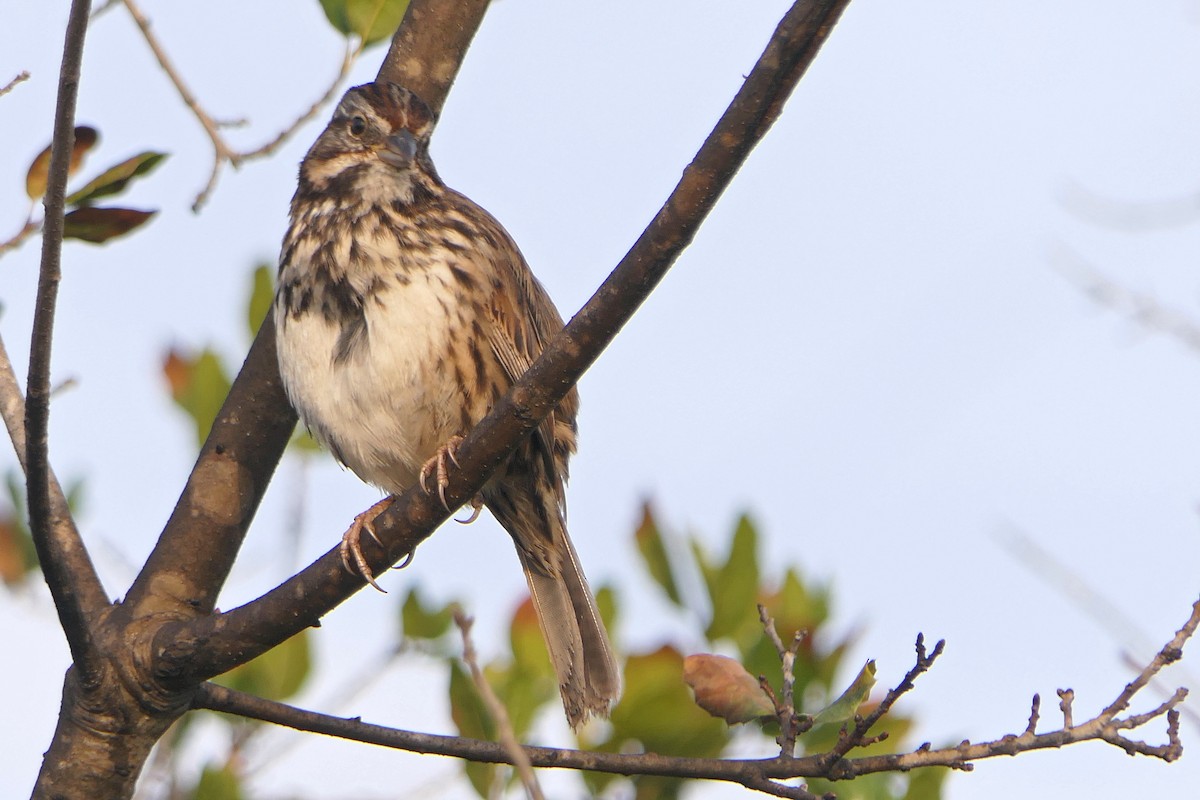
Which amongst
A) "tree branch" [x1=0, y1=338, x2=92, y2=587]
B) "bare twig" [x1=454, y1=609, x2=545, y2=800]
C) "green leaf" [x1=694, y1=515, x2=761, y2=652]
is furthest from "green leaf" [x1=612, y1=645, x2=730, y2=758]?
"bare twig" [x1=454, y1=609, x2=545, y2=800]

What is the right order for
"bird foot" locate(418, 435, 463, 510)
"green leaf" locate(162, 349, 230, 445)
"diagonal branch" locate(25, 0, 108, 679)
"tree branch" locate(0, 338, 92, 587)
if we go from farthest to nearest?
"green leaf" locate(162, 349, 230, 445) < "tree branch" locate(0, 338, 92, 587) < "bird foot" locate(418, 435, 463, 510) < "diagonal branch" locate(25, 0, 108, 679)

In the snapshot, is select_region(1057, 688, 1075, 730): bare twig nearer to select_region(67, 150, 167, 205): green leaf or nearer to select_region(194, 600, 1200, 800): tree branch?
select_region(194, 600, 1200, 800): tree branch

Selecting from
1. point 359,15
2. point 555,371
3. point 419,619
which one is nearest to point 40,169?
point 359,15

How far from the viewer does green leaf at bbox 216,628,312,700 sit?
4422 mm

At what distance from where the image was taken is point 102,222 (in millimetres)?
3225

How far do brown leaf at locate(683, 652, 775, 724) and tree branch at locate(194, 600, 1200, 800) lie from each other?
0.10 metres

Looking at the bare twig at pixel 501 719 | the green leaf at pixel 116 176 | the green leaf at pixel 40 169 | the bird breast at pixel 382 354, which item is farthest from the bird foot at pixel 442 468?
the green leaf at pixel 40 169

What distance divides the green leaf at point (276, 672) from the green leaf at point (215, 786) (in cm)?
70

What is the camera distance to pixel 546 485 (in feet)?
13.5

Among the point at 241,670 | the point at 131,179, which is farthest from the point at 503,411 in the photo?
the point at 241,670

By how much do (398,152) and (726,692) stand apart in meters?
2.02

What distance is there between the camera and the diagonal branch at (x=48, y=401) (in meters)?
2.52

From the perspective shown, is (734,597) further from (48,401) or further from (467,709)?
(48,401)

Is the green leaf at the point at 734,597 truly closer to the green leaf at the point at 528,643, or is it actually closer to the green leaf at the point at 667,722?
the green leaf at the point at 667,722
